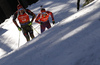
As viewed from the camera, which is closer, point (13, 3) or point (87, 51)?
point (87, 51)

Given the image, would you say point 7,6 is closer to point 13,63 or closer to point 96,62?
point 13,63

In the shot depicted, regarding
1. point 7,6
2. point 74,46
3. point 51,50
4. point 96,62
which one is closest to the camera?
point 96,62

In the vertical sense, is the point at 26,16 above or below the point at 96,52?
below

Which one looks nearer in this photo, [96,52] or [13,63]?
[96,52]

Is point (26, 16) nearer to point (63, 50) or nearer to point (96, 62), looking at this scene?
point (63, 50)

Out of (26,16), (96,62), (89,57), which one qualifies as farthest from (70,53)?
(26,16)

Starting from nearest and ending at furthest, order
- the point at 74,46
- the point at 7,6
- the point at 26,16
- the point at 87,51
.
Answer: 1. the point at 87,51
2. the point at 74,46
3. the point at 26,16
4. the point at 7,6

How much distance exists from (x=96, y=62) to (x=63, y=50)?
749mm

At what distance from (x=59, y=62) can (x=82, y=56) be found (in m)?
0.40

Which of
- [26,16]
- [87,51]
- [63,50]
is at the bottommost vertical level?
[26,16]

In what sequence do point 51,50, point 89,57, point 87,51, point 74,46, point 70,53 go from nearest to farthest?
point 89,57, point 87,51, point 70,53, point 74,46, point 51,50

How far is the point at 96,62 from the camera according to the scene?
1741 mm

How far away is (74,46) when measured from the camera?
232 cm

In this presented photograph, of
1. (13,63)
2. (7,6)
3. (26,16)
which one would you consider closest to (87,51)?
(13,63)
